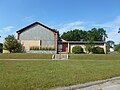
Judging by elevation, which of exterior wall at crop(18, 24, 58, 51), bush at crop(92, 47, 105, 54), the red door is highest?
exterior wall at crop(18, 24, 58, 51)

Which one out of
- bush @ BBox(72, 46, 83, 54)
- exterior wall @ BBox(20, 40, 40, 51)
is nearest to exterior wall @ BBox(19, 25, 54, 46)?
exterior wall @ BBox(20, 40, 40, 51)

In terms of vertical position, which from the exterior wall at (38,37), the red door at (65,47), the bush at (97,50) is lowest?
the bush at (97,50)

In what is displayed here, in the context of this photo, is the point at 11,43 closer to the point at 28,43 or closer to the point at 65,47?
the point at 28,43

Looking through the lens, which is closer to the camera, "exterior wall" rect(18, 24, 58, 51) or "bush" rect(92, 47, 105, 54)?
"bush" rect(92, 47, 105, 54)

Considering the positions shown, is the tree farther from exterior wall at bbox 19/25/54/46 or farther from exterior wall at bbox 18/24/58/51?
exterior wall at bbox 19/25/54/46

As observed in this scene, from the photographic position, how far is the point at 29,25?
5794cm

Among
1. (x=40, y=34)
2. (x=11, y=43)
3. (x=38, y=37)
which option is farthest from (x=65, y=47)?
(x=11, y=43)

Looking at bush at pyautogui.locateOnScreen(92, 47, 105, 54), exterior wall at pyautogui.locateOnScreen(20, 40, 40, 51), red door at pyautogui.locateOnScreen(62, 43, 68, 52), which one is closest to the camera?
exterior wall at pyautogui.locateOnScreen(20, 40, 40, 51)

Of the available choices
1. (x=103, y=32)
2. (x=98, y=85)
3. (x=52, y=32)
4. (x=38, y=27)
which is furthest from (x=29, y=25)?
(x=103, y=32)

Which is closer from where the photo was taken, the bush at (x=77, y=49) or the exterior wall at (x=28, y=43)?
the bush at (x=77, y=49)

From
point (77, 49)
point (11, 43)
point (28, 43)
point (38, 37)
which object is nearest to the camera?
point (11, 43)

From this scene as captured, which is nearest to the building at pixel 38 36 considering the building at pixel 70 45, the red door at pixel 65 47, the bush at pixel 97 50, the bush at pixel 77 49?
the building at pixel 70 45

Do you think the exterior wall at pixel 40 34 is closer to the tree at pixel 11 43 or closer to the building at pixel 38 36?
the building at pixel 38 36

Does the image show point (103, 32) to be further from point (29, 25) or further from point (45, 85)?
point (45, 85)
